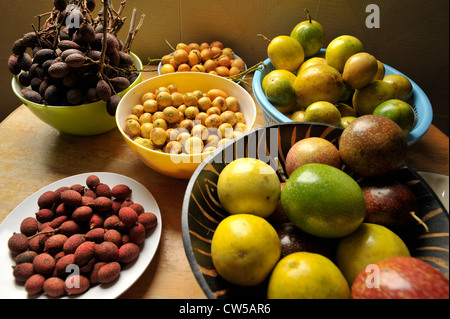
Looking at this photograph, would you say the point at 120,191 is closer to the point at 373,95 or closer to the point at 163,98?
the point at 163,98

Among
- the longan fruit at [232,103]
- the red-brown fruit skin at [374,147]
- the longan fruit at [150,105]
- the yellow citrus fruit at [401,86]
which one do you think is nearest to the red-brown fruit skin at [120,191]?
the longan fruit at [150,105]

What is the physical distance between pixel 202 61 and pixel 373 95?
549mm

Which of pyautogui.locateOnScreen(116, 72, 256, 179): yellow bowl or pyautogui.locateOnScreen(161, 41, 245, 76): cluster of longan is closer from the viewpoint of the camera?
pyautogui.locateOnScreen(116, 72, 256, 179): yellow bowl

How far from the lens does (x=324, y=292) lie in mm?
316

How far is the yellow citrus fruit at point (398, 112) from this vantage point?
525 millimetres

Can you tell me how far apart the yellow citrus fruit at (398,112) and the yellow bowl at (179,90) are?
27 centimetres

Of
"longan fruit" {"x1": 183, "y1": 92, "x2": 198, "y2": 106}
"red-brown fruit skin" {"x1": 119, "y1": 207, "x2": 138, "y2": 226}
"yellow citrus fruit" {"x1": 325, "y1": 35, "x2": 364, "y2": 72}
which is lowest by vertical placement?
"red-brown fruit skin" {"x1": 119, "y1": 207, "x2": 138, "y2": 226}

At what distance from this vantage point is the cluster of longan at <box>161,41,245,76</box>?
2.88 ft

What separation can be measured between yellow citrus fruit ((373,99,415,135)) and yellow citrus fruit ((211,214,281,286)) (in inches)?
13.6

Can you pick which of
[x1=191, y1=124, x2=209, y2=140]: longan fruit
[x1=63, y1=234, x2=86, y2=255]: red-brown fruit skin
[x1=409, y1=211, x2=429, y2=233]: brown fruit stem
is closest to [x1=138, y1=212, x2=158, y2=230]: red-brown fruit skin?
[x1=63, y1=234, x2=86, y2=255]: red-brown fruit skin

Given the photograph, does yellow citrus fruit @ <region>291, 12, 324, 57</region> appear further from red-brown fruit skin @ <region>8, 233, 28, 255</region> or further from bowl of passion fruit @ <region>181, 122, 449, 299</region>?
red-brown fruit skin @ <region>8, 233, 28, 255</region>

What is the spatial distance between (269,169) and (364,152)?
144 millimetres

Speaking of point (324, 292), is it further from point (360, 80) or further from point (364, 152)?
point (360, 80)
